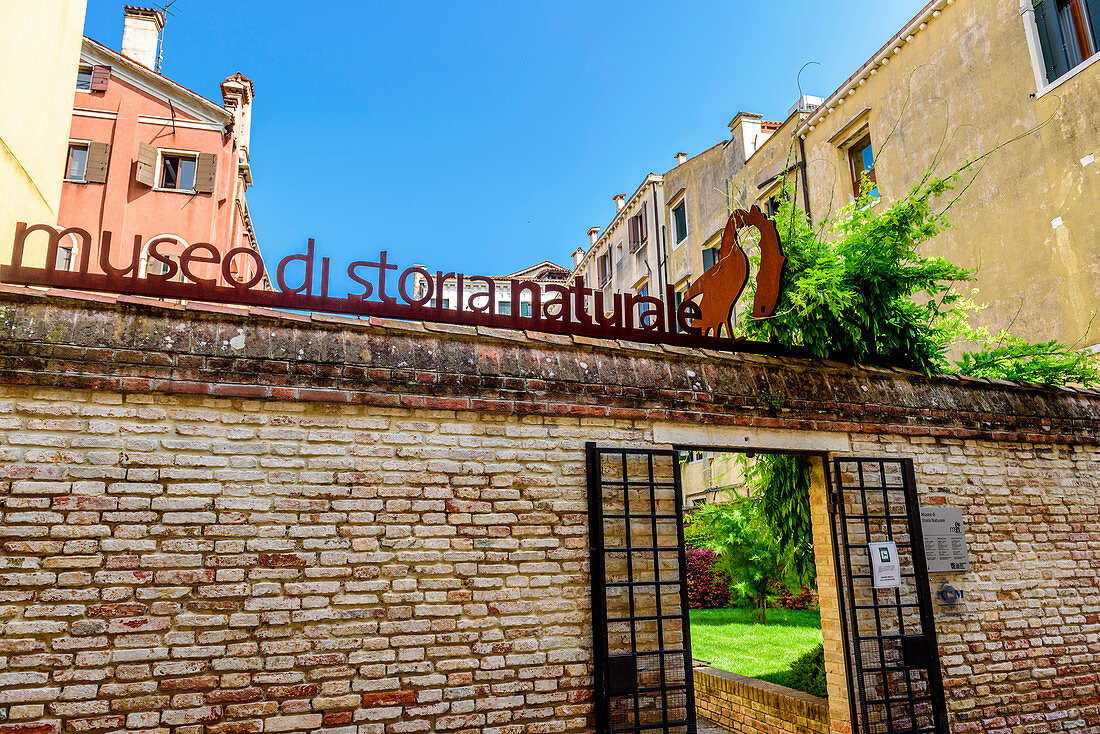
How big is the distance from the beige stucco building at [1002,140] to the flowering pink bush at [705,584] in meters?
9.22

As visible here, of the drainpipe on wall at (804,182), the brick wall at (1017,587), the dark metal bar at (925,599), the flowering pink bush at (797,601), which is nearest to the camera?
the dark metal bar at (925,599)

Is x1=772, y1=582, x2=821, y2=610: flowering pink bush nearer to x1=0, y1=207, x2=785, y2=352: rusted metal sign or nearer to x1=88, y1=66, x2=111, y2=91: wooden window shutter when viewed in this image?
x1=0, y1=207, x2=785, y2=352: rusted metal sign

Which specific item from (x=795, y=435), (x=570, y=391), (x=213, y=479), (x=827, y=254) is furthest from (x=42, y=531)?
(x=827, y=254)

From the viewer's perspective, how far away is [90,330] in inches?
162

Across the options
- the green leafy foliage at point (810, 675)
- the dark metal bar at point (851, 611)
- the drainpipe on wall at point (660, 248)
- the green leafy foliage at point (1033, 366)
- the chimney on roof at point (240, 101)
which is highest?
the chimney on roof at point (240, 101)

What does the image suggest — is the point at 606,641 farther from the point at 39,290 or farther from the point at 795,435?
the point at 39,290

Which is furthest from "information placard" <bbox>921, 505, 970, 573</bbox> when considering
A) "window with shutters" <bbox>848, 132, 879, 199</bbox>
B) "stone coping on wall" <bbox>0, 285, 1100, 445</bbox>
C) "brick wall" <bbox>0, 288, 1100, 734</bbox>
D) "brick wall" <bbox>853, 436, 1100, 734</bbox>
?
"window with shutters" <bbox>848, 132, 879, 199</bbox>

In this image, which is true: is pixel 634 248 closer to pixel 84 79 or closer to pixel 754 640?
pixel 754 640

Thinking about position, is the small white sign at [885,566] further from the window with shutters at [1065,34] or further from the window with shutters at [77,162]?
the window with shutters at [77,162]

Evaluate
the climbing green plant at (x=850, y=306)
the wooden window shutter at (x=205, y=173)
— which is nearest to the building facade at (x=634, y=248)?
the wooden window shutter at (x=205, y=173)

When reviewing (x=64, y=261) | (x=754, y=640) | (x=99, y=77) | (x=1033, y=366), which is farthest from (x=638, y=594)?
(x=99, y=77)

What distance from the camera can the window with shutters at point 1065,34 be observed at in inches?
384

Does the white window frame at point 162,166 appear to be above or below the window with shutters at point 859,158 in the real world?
above

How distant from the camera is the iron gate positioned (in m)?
5.57
